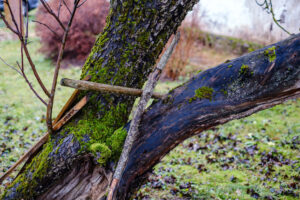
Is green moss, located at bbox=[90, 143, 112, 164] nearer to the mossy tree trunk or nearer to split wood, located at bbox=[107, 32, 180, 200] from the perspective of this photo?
the mossy tree trunk

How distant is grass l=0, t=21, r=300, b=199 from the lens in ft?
10.9

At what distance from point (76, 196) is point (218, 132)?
13.3ft

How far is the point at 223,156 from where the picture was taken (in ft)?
14.6

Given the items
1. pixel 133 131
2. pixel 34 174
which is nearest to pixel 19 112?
pixel 34 174

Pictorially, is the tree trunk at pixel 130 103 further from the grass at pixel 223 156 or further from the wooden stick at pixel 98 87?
the grass at pixel 223 156

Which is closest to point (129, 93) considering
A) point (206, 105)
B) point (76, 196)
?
point (206, 105)

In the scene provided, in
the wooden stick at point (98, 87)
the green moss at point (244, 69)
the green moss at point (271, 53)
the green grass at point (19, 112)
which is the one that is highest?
the green grass at point (19, 112)

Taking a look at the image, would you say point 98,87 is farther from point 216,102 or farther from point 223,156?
point 223,156

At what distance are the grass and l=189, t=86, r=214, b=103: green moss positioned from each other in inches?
71.0

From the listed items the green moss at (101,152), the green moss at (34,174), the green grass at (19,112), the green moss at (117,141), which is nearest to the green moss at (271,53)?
the green moss at (117,141)

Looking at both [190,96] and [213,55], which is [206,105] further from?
[213,55]

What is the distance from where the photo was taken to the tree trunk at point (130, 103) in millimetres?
1705

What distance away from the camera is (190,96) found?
184cm

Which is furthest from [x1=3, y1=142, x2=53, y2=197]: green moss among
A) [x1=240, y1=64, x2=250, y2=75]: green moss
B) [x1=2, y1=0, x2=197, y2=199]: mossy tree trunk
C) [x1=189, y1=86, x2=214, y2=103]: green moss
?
[x1=240, y1=64, x2=250, y2=75]: green moss
